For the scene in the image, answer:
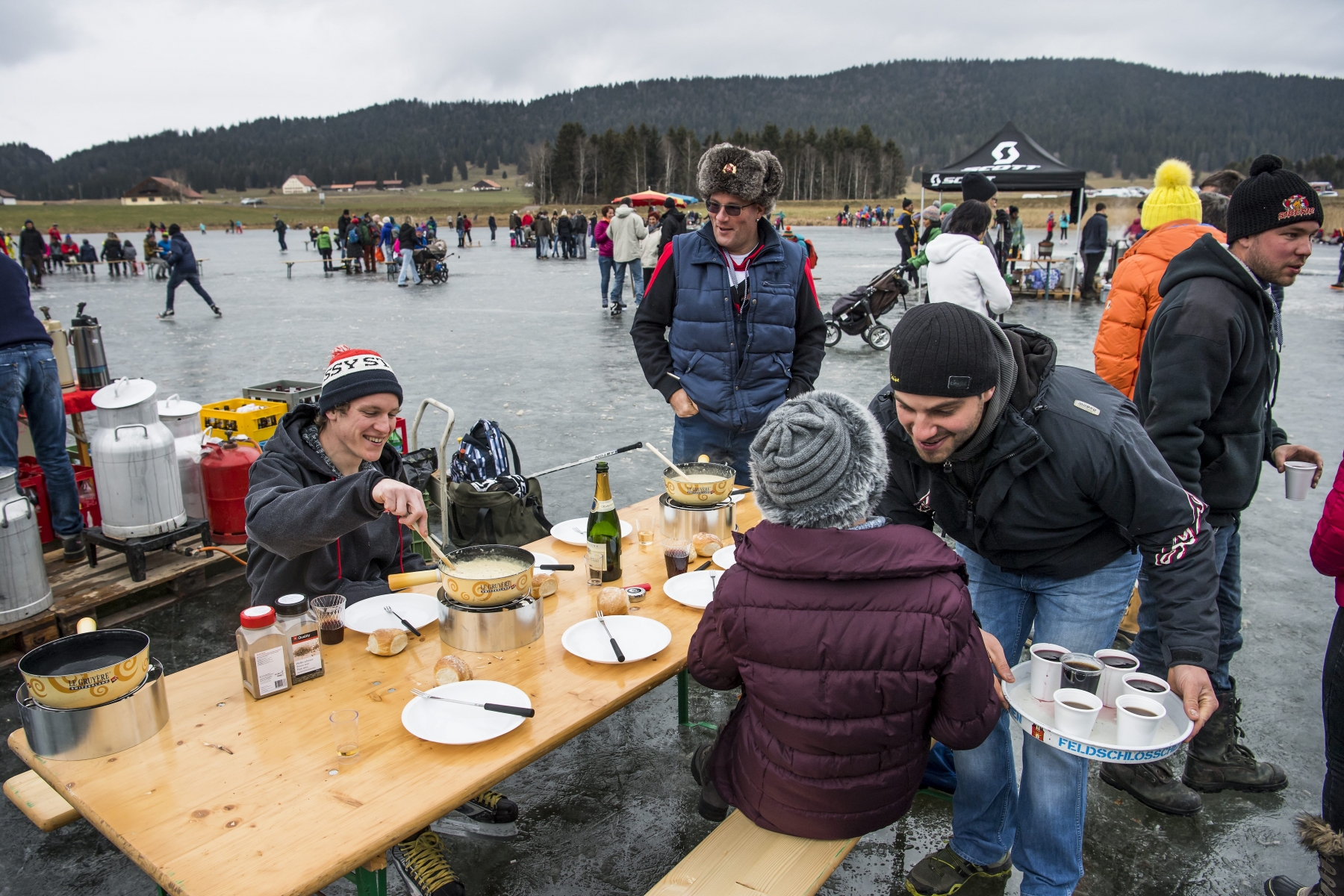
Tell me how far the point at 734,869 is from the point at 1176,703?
1.17 m

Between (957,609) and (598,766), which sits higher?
(957,609)

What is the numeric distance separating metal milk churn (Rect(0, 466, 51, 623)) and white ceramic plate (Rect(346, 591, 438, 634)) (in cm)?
224

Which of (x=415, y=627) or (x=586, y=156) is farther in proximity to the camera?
(x=586, y=156)

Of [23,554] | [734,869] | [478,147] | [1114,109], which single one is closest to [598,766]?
[734,869]

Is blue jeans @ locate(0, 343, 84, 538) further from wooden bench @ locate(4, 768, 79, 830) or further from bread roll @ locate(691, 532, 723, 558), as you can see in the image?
bread roll @ locate(691, 532, 723, 558)

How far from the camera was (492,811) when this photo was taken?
2.79 meters

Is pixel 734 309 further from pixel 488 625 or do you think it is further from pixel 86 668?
pixel 86 668

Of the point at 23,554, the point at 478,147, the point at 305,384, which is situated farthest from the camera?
the point at 478,147

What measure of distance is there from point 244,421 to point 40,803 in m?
3.44

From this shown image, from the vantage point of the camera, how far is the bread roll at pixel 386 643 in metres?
2.18

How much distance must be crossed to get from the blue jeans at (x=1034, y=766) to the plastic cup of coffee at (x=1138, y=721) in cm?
32

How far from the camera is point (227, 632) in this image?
161 inches

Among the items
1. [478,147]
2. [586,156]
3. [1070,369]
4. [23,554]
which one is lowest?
[23,554]

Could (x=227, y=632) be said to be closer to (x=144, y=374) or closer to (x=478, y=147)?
(x=144, y=374)
